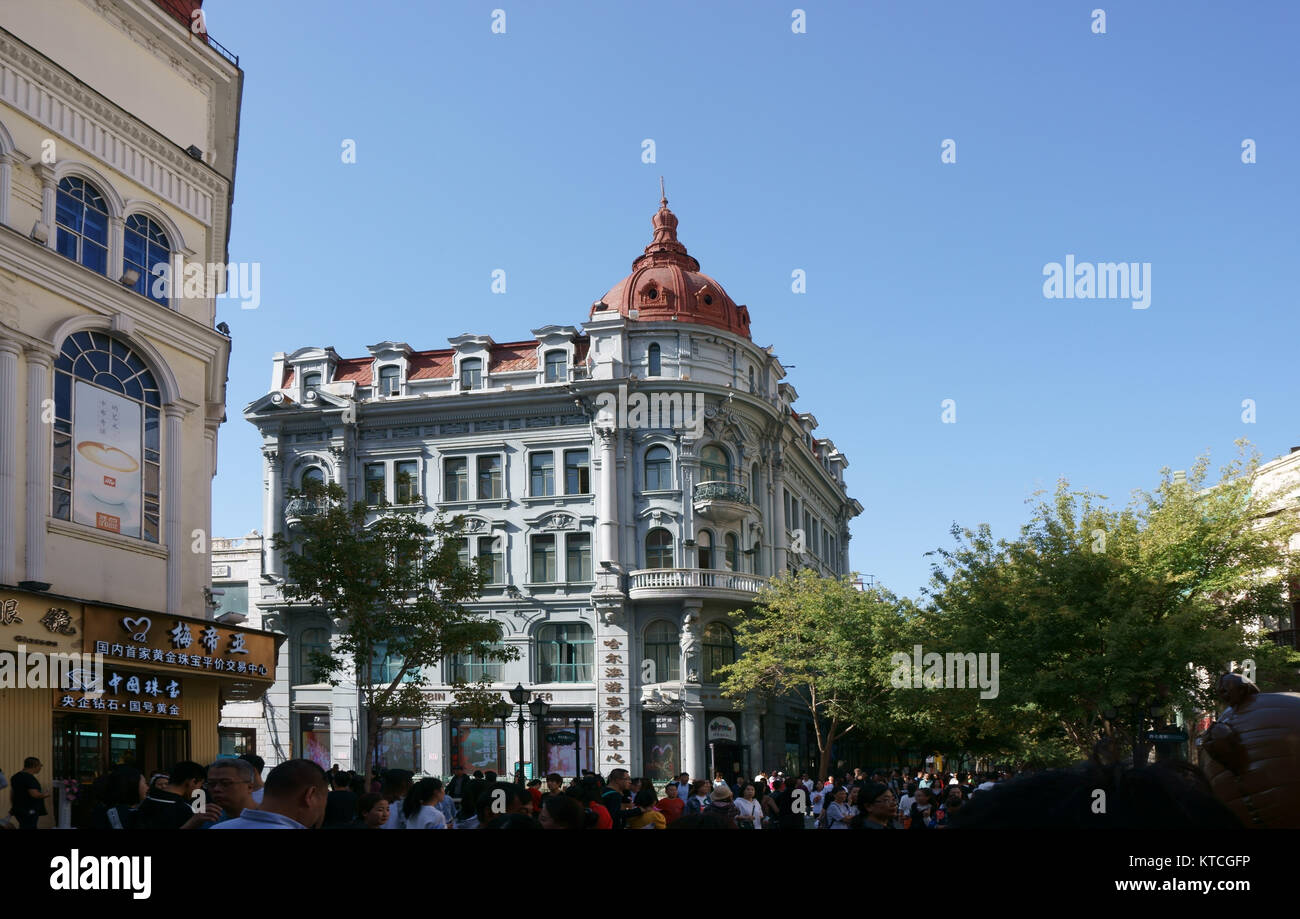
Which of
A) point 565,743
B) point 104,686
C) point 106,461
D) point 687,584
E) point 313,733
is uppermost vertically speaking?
point 106,461

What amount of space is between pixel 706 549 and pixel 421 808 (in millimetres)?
39525

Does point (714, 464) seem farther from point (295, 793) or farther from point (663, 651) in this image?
point (295, 793)

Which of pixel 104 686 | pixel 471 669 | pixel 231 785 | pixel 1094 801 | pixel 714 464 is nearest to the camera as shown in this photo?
pixel 1094 801

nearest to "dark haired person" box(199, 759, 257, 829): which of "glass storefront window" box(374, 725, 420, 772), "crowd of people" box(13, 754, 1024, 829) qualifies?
"crowd of people" box(13, 754, 1024, 829)

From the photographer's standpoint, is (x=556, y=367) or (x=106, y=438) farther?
(x=556, y=367)

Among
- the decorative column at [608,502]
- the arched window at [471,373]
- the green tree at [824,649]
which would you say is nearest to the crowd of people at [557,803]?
the green tree at [824,649]

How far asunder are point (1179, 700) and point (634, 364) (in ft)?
84.0

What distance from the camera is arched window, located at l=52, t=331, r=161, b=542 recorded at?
21.7m

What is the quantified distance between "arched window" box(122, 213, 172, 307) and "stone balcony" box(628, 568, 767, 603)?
26.2 metres

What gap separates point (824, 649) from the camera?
154 ft

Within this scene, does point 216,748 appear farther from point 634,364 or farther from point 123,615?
point 634,364

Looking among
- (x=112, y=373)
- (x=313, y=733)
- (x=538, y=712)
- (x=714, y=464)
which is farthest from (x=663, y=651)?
(x=112, y=373)

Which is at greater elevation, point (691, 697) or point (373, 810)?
point (373, 810)
